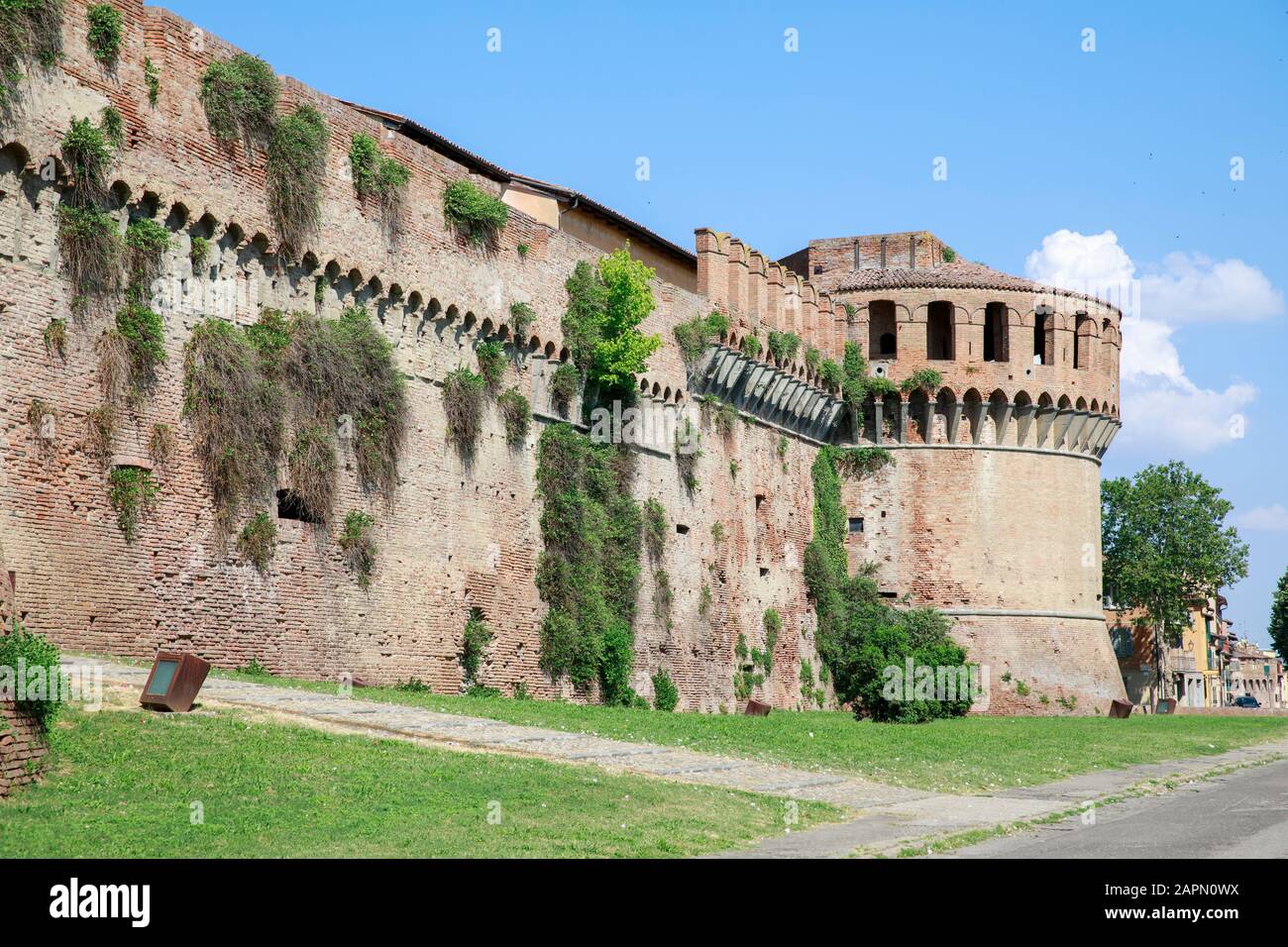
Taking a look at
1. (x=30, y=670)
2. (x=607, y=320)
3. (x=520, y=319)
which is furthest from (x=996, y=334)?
(x=30, y=670)

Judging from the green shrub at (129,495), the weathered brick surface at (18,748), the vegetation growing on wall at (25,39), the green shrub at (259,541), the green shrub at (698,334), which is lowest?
the weathered brick surface at (18,748)

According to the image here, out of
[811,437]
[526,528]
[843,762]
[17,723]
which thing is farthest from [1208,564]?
[17,723]

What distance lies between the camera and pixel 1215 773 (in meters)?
21.6

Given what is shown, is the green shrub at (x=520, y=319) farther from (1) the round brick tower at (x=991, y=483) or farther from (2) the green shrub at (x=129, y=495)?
(1) the round brick tower at (x=991, y=483)

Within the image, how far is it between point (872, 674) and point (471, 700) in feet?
40.4

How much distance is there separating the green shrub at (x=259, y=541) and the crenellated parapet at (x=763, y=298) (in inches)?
625

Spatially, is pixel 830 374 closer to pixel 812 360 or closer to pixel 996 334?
pixel 812 360

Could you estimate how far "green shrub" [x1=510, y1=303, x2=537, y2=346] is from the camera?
2753cm

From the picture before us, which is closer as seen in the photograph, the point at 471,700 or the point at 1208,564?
the point at 471,700

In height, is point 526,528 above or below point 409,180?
below

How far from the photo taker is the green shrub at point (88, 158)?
739 inches

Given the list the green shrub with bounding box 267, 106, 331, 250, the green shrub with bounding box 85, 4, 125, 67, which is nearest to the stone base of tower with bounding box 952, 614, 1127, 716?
the green shrub with bounding box 267, 106, 331, 250

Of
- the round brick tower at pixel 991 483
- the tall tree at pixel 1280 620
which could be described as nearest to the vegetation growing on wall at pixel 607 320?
the round brick tower at pixel 991 483

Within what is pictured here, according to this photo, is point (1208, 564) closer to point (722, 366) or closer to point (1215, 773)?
point (722, 366)
